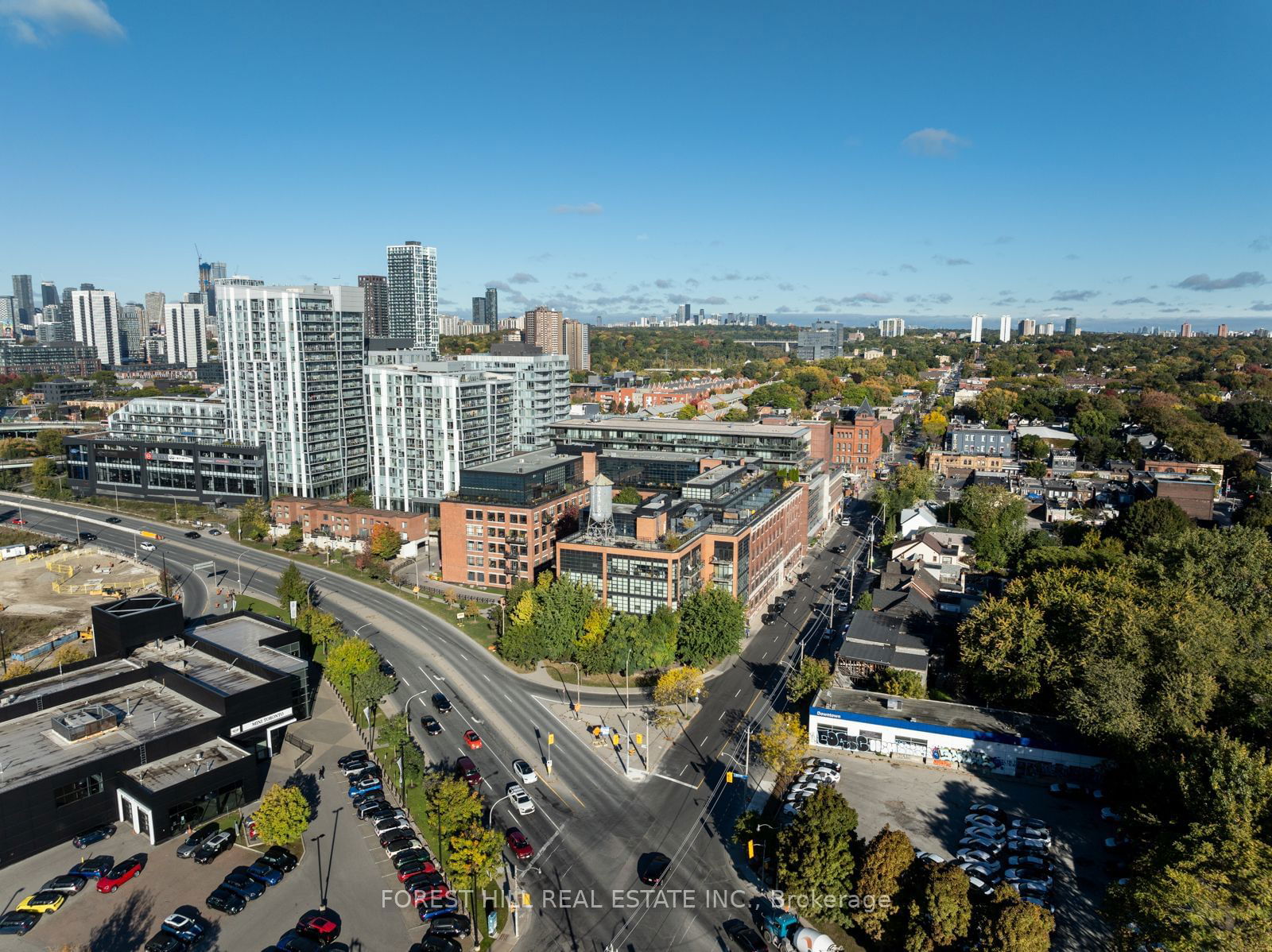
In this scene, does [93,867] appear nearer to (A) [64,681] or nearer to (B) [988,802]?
(A) [64,681]

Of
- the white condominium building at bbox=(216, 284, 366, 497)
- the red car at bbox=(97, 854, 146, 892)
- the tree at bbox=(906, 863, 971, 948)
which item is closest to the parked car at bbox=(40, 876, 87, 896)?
the red car at bbox=(97, 854, 146, 892)

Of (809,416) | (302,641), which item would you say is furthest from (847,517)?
(302,641)

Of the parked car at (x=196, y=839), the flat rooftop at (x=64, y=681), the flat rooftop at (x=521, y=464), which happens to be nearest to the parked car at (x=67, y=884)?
the parked car at (x=196, y=839)

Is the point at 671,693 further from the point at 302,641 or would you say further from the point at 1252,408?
the point at 1252,408

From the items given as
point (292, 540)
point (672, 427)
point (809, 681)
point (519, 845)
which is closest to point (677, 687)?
point (809, 681)

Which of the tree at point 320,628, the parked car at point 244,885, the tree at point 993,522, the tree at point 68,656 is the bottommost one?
the parked car at point 244,885

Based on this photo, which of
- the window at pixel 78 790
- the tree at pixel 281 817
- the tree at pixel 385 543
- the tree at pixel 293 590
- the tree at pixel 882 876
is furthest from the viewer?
the tree at pixel 385 543

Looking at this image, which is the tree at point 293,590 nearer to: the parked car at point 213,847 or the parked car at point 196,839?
the parked car at point 196,839
